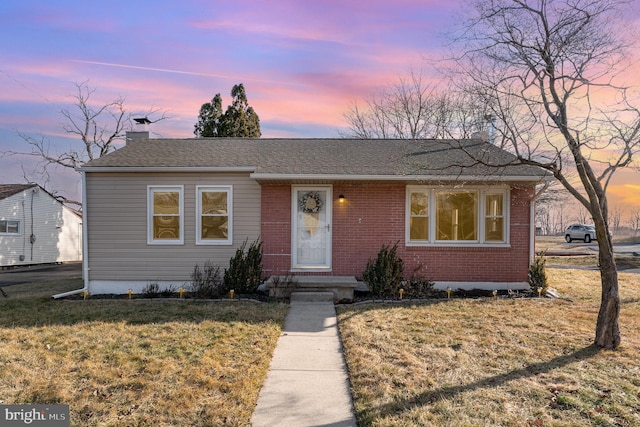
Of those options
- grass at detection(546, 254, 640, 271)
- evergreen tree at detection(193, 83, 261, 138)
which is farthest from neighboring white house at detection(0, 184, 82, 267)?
grass at detection(546, 254, 640, 271)

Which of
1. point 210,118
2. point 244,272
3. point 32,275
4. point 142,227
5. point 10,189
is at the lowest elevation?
point 32,275

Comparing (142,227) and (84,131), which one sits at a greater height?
(84,131)

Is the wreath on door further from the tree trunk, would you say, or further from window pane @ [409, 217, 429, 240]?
the tree trunk

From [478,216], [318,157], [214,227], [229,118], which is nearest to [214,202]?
[214,227]

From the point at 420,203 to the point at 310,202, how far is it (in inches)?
108

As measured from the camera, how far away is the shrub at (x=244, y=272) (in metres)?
8.97

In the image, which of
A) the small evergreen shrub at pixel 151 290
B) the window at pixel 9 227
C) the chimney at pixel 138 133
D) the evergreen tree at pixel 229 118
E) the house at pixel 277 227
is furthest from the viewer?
the evergreen tree at pixel 229 118

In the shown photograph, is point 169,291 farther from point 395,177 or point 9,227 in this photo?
point 9,227

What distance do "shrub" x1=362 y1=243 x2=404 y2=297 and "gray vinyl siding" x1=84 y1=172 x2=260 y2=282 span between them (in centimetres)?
294

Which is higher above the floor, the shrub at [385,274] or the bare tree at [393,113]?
the bare tree at [393,113]

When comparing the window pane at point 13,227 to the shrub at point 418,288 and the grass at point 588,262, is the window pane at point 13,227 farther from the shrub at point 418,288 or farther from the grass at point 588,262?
the grass at point 588,262

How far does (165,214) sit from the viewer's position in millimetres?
9664

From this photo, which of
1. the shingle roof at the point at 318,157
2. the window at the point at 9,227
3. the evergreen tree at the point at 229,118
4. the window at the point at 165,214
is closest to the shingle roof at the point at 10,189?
the window at the point at 9,227

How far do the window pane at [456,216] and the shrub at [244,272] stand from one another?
14.8 feet
